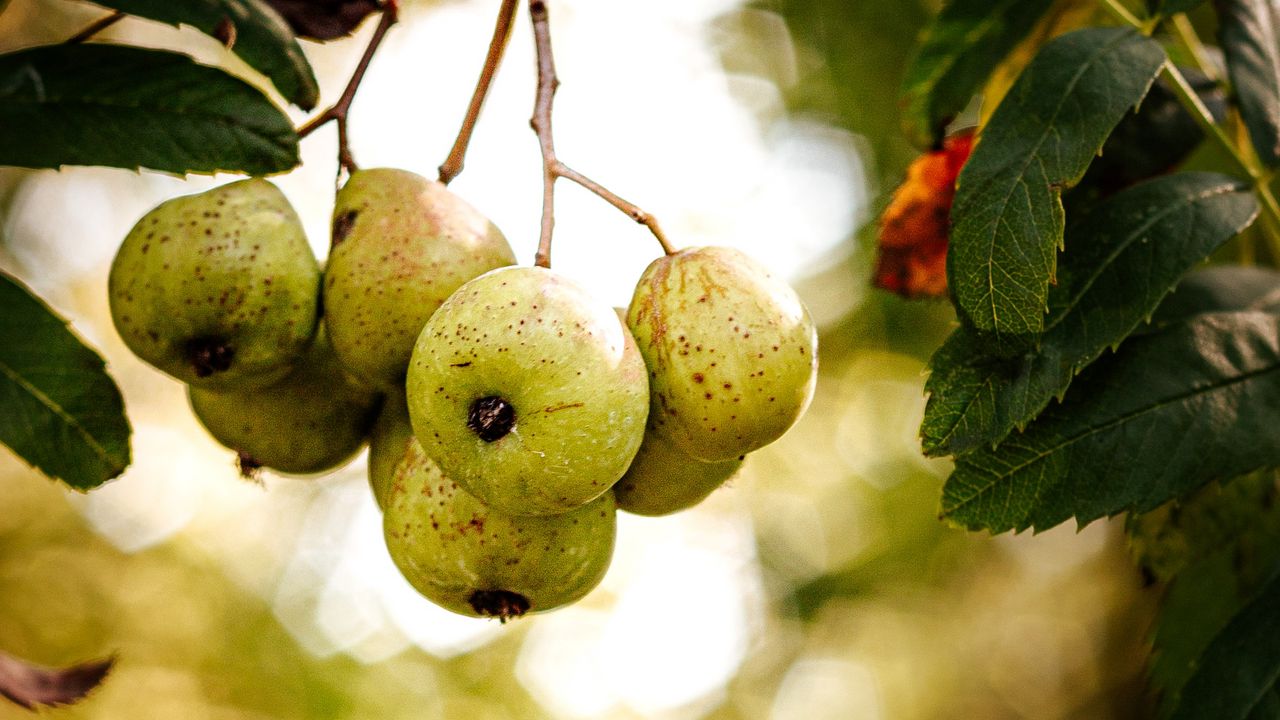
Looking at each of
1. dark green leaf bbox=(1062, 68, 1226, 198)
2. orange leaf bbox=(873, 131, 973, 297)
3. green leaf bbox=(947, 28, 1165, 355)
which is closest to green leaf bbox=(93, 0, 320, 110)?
green leaf bbox=(947, 28, 1165, 355)

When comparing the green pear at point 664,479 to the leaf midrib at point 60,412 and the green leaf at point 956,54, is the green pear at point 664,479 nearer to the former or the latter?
the leaf midrib at point 60,412

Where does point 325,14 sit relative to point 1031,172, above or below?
above

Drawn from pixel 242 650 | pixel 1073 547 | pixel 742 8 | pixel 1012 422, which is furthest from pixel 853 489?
pixel 1012 422

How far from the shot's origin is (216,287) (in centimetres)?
156

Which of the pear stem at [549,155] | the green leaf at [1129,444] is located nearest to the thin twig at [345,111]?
the pear stem at [549,155]

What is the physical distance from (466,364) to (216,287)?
55 centimetres

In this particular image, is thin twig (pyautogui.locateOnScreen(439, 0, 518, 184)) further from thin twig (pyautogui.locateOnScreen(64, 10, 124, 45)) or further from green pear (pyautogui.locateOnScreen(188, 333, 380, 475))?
thin twig (pyautogui.locateOnScreen(64, 10, 124, 45))

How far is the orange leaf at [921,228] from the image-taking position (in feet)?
8.00

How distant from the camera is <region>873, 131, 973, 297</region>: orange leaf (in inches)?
96.0

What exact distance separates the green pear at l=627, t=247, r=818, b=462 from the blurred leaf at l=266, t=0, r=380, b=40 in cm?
90

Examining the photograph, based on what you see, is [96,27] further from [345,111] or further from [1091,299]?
[1091,299]

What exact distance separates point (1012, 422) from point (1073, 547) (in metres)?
7.48

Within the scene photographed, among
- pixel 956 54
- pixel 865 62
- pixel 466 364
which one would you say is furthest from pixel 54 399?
pixel 865 62

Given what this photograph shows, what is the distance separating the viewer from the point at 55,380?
1.56 metres
